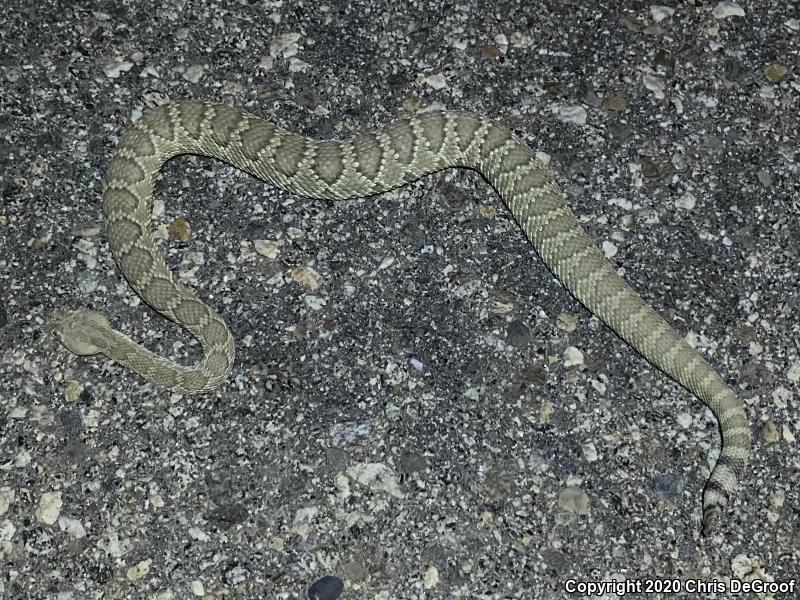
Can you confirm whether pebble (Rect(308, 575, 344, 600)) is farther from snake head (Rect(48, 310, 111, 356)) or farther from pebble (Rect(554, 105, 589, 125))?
pebble (Rect(554, 105, 589, 125))

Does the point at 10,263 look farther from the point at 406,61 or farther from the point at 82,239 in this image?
the point at 406,61

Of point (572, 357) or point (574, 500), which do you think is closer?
point (574, 500)

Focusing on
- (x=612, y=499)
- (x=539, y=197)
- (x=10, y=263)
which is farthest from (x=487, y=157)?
(x=10, y=263)

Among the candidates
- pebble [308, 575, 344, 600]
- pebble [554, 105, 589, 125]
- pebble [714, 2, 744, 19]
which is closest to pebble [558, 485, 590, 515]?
pebble [308, 575, 344, 600]

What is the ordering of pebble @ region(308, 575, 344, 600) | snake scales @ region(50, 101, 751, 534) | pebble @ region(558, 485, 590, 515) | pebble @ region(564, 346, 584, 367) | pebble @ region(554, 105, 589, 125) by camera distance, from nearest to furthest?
pebble @ region(308, 575, 344, 600), pebble @ region(558, 485, 590, 515), snake scales @ region(50, 101, 751, 534), pebble @ region(564, 346, 584, 367), pebble @ region(554, 105, 589, 125)

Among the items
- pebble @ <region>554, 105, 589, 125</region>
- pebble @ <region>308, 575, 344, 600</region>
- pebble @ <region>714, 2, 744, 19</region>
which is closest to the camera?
pebble @ <region>308, 575, 344, 600</region>

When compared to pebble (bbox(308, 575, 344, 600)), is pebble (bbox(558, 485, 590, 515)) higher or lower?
higher

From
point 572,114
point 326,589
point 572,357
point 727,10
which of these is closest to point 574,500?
point 572,357

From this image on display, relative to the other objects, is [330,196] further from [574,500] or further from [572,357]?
[574,500]
